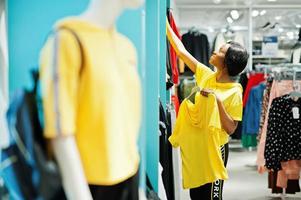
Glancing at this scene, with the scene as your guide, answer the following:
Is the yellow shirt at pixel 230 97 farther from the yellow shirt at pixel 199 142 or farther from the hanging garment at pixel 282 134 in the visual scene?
the hanging garment at pixel 282 134

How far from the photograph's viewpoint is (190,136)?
3.23 metres

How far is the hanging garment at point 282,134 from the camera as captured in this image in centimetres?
483

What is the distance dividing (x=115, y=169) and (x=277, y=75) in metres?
4.29

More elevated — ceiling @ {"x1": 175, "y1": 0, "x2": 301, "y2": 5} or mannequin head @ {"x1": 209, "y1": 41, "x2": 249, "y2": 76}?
ceiling @ {"x1": 175, "y1": 0, "x2": 301, "y2": 5}

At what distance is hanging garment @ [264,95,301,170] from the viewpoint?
4828mm

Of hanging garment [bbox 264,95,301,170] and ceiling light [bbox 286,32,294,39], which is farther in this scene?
ceiling light [bbox 286,32,294,39]

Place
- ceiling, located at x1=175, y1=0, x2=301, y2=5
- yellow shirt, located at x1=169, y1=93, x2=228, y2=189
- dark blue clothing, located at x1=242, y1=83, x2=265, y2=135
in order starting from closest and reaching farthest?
yellow shirt, located at x1=169, y1=93, x2=228, y2=189 → dark blue clothing, located at x1=242, y1=83, x2=265, y2=135 → ceiling, located at x1=175, y1=0, x2=301, y2=5

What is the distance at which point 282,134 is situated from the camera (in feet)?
16.0

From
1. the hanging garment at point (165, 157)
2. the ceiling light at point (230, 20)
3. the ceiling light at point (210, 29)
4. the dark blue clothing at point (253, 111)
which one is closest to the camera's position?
the hanging garment at point (165, 157)

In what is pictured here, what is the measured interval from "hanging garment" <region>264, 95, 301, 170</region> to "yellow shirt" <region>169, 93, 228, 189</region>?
1.85m

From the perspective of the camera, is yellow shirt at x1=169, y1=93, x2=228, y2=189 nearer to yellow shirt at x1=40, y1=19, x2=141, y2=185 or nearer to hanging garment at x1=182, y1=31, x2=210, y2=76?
yellow shirt at x1=40, y1=19, x2=141, y2=185

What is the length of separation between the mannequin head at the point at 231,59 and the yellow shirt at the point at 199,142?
0.81ft

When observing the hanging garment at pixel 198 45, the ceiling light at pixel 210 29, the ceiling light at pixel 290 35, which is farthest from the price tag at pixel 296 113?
the ceiling light at pixel 290 35

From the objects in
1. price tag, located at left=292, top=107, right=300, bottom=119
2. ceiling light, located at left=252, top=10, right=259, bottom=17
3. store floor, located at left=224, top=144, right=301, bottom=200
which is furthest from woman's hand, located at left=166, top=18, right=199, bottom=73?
ceiling light, located at left=252, top=10, right=259, bottom=17
